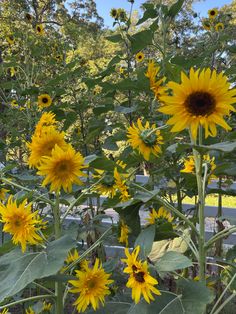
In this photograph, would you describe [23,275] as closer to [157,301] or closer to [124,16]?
[157,301]

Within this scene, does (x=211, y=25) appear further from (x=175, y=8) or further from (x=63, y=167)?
(x=63, y=167)

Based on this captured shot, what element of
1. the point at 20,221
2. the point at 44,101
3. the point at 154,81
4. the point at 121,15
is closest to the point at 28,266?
the point at 20,221

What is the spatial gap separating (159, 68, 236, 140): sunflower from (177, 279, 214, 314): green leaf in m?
0.36

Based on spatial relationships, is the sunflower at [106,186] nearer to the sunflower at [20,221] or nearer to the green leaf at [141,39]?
the sunflower at [20,221]

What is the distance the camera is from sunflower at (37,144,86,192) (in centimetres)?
107

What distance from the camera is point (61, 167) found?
110 centimetres

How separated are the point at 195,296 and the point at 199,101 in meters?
0.45

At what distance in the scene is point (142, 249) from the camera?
1034 mm

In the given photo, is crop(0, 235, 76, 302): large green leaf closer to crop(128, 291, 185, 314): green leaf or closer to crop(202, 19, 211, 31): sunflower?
crop(128, 291, 185, 314): green leaf

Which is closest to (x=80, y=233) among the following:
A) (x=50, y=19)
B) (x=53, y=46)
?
(x=53, y=46)

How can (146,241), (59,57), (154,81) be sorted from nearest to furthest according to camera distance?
1. (146,241)
2. (154,81)
3. (59,57)

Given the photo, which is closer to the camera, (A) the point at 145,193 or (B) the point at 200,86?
(B) the point at 200,86

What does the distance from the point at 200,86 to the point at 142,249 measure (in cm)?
41

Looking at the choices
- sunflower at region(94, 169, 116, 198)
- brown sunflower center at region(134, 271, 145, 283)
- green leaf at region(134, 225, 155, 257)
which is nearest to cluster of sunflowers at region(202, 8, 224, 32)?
sunflower at region(94, 169, 116, 198)
